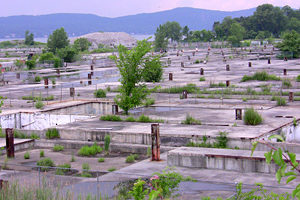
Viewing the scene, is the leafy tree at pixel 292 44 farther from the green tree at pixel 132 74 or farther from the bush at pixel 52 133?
the bush at pixel 52 133

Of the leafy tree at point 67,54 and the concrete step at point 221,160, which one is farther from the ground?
the leafy tree at point 67,54

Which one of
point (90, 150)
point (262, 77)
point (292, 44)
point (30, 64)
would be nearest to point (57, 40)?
point (30, 64)

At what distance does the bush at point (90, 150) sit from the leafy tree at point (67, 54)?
212ft

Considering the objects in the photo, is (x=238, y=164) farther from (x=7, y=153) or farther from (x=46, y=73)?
(x=46, y=73)

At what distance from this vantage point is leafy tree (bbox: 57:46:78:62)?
86312 mm

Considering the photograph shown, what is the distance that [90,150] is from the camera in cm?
2272

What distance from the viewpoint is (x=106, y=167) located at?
2019cm

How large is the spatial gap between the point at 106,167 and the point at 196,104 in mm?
15248

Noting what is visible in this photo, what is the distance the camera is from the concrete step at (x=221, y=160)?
17438 mm

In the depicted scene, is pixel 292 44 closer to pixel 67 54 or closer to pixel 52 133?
pixel 67 54

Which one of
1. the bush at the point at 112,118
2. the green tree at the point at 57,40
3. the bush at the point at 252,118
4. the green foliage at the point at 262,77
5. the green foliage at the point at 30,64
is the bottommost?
the bush at the point at 112,118

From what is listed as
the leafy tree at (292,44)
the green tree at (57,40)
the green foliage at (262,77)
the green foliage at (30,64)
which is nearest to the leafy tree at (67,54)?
the green foliage at (30,64)

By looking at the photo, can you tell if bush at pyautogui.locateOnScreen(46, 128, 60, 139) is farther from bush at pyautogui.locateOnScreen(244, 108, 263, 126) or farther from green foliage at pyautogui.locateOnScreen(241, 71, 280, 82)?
green foliage at pyautogui.locateOnScreen(241, 71, 280, 82)

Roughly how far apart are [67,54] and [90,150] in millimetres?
65591
